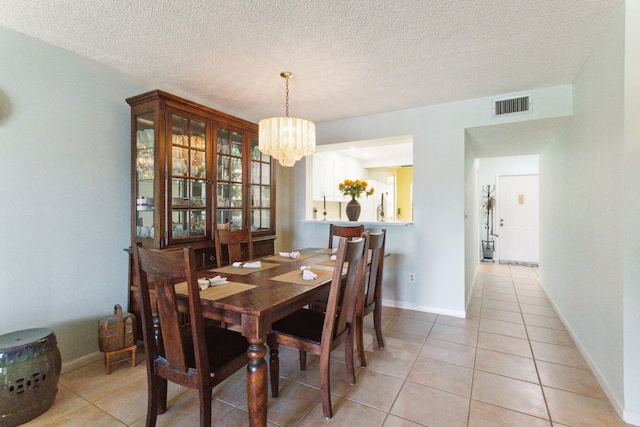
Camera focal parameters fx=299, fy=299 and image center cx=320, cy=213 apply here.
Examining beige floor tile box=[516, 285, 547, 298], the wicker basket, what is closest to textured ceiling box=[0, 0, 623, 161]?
the wicker basket

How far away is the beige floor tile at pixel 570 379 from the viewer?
1.97m

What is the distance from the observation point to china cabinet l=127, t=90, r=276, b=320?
245cm

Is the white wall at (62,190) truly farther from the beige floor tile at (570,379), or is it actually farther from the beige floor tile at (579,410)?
the beige floor tile at (570,379)

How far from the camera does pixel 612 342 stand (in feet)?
6.10

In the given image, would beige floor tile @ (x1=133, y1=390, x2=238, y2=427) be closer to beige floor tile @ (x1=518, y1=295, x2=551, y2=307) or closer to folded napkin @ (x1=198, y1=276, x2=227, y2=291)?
folded napkin @ (x1=198, y1=276, x2=227, y2=291)

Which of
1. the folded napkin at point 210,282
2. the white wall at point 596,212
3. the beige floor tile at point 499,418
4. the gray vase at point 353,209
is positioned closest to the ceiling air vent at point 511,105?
the white wall at point 596,212

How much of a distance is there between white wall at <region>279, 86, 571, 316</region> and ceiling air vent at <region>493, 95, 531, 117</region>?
69 mm

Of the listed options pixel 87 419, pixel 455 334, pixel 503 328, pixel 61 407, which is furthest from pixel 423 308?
pixel 61 407

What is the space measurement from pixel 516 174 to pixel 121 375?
24.1 feet

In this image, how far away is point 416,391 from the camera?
1962 mm

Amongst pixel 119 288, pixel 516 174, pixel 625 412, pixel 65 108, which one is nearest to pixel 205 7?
pixel 65 108

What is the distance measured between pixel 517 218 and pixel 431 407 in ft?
19.5

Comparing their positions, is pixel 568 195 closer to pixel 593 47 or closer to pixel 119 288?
pixel 593 47

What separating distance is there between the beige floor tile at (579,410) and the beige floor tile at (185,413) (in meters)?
1.93
